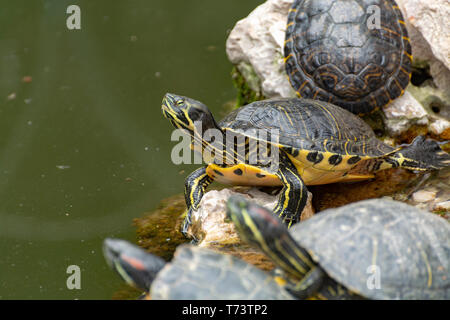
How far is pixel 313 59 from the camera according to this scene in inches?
171

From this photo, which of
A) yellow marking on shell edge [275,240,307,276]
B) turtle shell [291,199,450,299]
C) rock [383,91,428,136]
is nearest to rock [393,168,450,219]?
rock [383,91,428,136]

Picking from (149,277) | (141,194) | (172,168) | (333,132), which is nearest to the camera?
(149,277)

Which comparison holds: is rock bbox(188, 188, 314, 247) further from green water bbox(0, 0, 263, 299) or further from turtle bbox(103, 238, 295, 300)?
turtle bbox(103, 238, 295, 300)

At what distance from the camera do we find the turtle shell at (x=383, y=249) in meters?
2.31

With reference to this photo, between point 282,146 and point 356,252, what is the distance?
1253 mm

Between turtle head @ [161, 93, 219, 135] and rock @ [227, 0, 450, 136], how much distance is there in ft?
4.58

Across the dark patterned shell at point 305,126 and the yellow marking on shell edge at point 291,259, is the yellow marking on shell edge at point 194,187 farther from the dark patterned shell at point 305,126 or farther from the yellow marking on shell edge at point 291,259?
the yellow marking on shell edge at point 291,259

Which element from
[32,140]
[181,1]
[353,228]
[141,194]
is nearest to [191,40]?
[181,1]

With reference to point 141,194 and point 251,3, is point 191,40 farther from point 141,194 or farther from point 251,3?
point 141,194

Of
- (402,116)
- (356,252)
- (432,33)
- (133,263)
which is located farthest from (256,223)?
(432,33)

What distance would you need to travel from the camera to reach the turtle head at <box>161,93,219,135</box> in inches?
141

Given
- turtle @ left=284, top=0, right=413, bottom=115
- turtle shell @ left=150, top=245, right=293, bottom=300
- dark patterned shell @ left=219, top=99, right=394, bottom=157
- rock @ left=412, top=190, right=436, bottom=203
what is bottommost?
rock @ left=412, top=190, right=436, bottom=203

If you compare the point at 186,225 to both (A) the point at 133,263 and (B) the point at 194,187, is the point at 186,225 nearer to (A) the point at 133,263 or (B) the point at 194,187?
(B) the point at 194,187

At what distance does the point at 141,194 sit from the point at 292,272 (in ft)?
6.61
